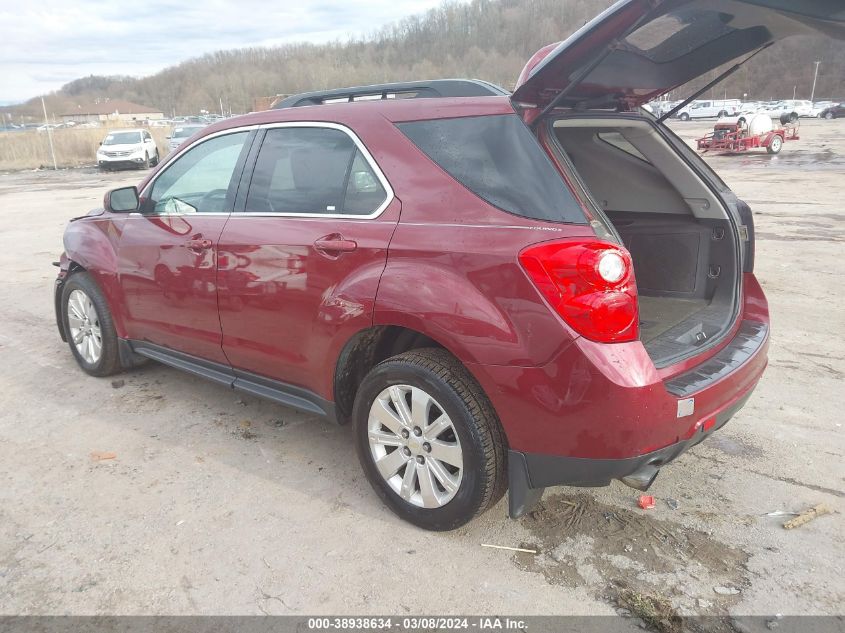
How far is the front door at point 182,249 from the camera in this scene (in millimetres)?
3570

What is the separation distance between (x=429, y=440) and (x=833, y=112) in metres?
65.5

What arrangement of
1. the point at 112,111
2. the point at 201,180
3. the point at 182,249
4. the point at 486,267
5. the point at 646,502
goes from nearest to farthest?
the point at 486,267 → the point at 646,502 → the point at 182,249 → the point at 201,180 → the point at 112,111

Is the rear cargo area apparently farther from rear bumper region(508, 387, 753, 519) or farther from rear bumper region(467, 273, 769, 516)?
rear bumper region(508, 387, 753, 519)

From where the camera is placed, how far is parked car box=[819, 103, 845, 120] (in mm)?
55375

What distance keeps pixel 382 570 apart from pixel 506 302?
3.87ft

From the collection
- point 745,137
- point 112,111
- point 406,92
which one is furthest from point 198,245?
point 112,111

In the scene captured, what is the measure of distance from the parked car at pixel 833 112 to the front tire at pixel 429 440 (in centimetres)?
6476

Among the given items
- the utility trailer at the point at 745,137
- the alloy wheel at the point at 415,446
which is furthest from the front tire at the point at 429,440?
the utility trailer at the point at 745,137

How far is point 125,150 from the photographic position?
26672 mm

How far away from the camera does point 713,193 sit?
11.4ft

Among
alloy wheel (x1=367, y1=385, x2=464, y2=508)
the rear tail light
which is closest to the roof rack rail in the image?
the rear tail light

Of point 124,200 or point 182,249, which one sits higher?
point 124,200

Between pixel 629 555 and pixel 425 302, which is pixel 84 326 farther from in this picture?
pixel 629 555

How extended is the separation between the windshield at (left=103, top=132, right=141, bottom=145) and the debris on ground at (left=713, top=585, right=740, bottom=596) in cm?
2885
